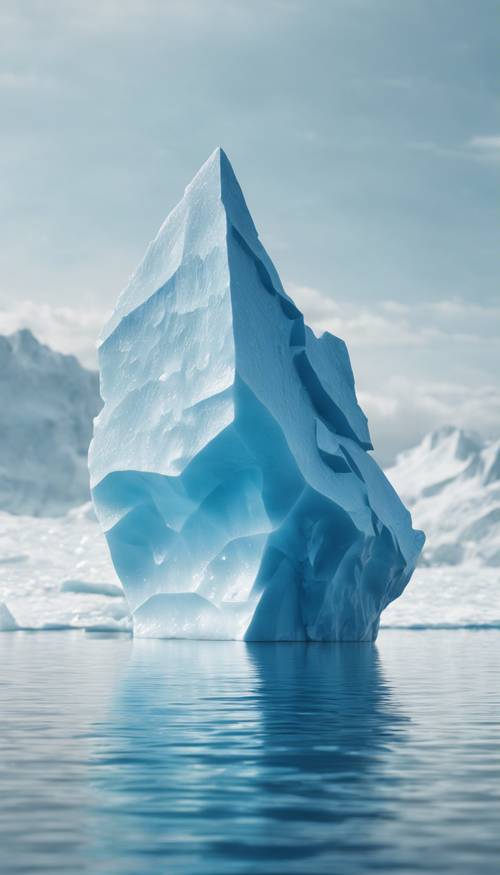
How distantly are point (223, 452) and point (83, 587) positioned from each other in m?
8.98

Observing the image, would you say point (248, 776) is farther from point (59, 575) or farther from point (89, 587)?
point (59, 575)

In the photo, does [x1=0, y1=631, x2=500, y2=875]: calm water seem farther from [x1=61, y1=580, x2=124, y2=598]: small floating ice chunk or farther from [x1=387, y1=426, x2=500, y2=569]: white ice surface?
[x1=387, y1=426, x2=500, y2=569]: white ice surface

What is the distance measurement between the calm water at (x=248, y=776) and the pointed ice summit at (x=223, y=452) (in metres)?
4.71

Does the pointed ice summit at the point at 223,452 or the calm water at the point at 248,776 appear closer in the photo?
the calm water at the point at 248,776

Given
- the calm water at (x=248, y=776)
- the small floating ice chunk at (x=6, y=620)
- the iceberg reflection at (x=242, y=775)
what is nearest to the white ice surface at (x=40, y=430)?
the small floating ice chunk at (x=6, y=620)

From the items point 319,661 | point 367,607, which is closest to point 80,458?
point 367,607

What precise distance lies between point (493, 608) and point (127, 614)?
9883 millimetres

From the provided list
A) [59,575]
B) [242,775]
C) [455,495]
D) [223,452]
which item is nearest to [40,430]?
[59,575]

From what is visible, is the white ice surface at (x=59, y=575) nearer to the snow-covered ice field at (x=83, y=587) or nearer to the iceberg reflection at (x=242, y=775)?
the snow-covered ice field at (x=83, y=587)

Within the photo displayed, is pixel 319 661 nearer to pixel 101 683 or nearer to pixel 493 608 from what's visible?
pixel 101 683

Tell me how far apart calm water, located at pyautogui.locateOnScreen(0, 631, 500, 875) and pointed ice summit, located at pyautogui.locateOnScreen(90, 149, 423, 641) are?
15.4ft

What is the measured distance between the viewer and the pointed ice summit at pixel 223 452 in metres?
13.5

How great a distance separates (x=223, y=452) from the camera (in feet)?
44.3

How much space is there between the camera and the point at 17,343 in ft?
98.1
